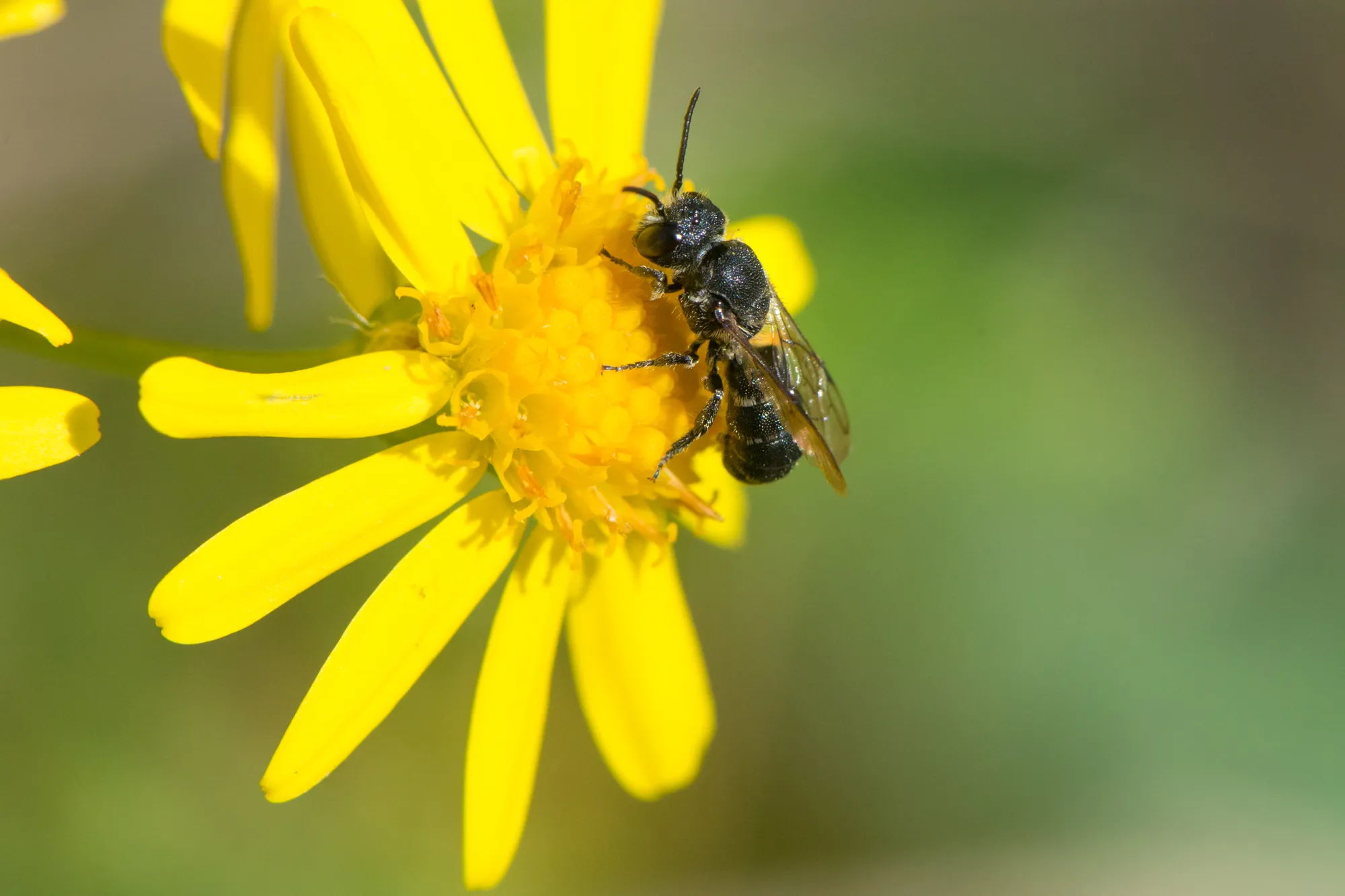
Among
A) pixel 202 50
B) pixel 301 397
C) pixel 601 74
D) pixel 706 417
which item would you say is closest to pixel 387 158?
pixel 202 50

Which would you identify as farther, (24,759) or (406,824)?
(406,824)

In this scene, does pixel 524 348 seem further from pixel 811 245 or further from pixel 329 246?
pixel 811 245

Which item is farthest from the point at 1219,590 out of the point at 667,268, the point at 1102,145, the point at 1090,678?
the point at 667,268

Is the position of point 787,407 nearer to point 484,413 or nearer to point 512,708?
point 484,413

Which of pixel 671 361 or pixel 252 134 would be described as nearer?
pixel 252 134

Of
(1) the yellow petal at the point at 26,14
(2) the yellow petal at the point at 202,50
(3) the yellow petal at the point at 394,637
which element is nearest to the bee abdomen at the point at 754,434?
(3) the yellow petal at the point at 394,637

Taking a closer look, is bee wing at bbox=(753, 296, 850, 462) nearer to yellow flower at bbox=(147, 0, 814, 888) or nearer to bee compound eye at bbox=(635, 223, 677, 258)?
yellow flower at bbox=(147, 0, 814, 888)
